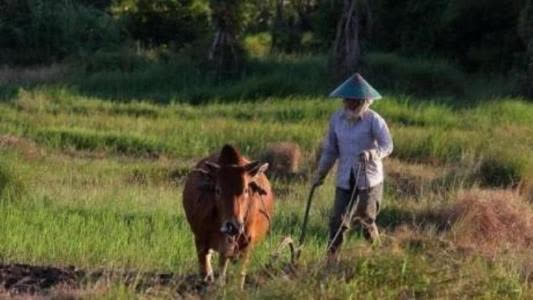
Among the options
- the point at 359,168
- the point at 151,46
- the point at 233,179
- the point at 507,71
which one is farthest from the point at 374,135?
the point at 151,46

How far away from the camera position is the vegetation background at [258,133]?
8891 millimetres

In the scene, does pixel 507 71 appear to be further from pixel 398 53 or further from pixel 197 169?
pixel 197 169

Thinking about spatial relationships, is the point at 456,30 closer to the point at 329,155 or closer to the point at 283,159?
the point at 283,159

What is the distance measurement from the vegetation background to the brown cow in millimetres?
297

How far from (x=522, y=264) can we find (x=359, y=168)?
150 cm

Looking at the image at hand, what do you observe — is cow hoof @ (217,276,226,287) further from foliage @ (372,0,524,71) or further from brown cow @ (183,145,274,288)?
foliage @ (372,0,524,71)

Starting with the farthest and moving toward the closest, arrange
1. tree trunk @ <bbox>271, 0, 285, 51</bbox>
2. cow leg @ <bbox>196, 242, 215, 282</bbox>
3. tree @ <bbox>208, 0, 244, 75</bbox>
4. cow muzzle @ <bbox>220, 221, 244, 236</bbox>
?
tree trunk @ <bbox>271, 0, 285, 51</bbox>
tree @ <bbox>208, 0, 244, 75</bbox>
cow leg @ <bbox>196, 242, 215, 282</bbox>
cow muzzle @ <bbox>220, 221, 244, 236</bbox>

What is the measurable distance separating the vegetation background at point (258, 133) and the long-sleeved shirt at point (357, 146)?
0.59 metres

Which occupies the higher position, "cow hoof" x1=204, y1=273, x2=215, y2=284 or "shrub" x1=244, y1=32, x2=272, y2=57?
"cow hoof" x1=204, y1=273, x2=215, y2=284

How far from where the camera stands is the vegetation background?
8.89 metres

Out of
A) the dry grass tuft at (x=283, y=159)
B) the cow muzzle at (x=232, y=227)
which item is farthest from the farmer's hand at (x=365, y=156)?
the dry grass tuft at (x=283, y=159)

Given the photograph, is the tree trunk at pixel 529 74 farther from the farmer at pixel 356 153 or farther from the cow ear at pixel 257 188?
the cow ear at pixel 257 188

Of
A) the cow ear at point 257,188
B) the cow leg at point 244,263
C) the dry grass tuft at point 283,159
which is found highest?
the cow ear at point 257,188

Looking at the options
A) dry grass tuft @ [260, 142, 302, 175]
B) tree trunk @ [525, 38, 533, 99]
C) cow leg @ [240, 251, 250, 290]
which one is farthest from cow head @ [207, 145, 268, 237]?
tree trunk @ [525, 38, 533, 99]
